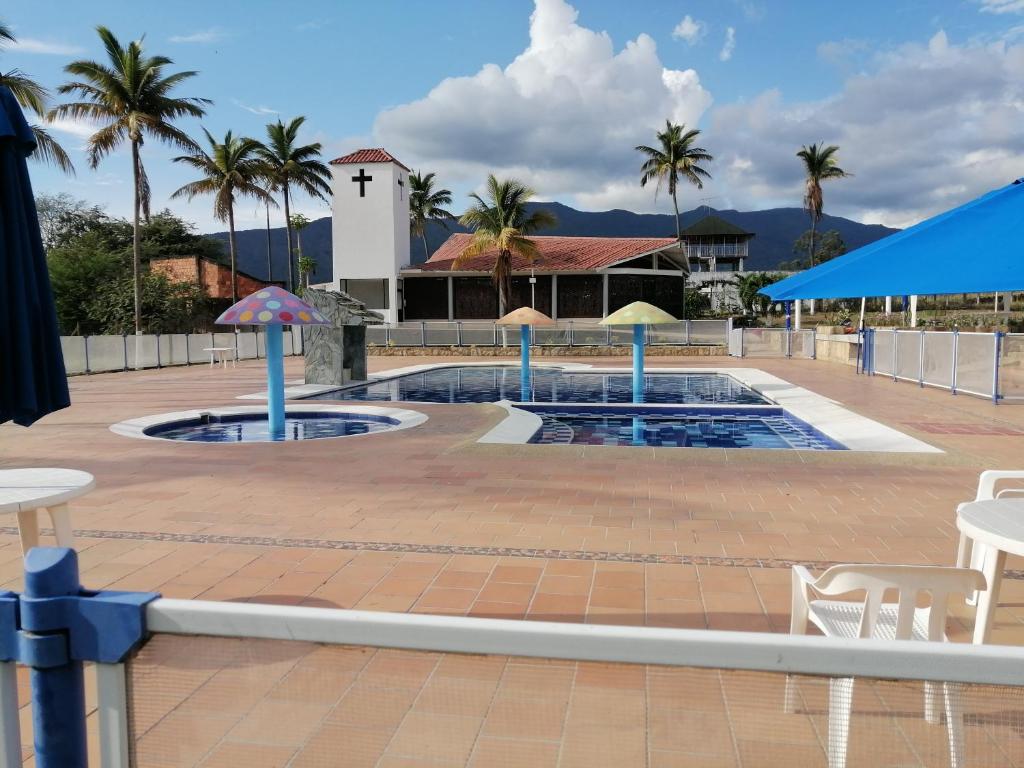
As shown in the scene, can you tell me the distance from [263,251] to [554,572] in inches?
7029

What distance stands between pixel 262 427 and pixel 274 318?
253cm

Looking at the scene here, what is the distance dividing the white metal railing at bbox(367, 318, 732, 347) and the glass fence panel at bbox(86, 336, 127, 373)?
1009 centimetres

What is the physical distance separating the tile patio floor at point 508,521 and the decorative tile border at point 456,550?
2cm

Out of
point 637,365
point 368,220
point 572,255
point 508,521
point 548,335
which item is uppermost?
point 368,220

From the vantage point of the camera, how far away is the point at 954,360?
13.9 m

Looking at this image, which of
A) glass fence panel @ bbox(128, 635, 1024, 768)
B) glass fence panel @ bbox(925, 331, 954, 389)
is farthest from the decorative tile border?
glass fence panel @ bbox(925, 331, 954, 389)

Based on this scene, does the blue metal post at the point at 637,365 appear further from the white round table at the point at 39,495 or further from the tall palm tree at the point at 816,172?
the tall palm tree at the point at 816,172

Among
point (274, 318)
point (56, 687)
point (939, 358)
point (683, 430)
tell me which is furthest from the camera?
point (939, 358)

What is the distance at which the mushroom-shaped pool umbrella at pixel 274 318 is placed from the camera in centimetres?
997

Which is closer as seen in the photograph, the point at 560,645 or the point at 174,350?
the point at 560,645

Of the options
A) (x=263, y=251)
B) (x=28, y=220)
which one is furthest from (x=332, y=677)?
(x=263, y=251)

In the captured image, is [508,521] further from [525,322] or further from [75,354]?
[75,354]

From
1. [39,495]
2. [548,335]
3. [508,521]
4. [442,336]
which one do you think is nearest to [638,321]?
[508,521]

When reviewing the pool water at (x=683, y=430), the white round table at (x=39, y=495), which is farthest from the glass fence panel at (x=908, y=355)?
the white round table at (x=39, y=495)
